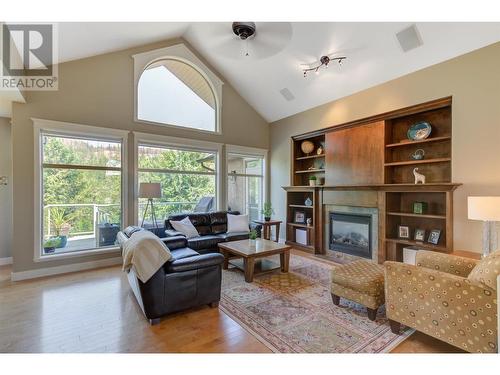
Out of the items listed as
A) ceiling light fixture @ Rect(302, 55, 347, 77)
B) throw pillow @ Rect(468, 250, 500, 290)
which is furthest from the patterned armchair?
ceiling light fixture @ Rect(302, 55, 347, 77)

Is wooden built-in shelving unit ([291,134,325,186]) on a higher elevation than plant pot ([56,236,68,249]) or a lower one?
higher

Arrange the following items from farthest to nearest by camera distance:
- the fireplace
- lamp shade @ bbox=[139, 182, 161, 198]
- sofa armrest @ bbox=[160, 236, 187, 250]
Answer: the fireplace
lamp shade @ bbox=[139, 182, 161, 198]
sofa armrest @ bbox=[160, 236, 187, 250]

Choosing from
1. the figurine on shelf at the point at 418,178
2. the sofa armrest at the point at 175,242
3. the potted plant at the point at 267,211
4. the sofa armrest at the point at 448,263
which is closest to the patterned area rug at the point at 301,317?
the sofa armrest at the point at 448,263

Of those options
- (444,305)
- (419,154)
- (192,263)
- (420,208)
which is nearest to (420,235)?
(420,208)

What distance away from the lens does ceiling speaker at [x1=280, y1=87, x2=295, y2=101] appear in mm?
5461

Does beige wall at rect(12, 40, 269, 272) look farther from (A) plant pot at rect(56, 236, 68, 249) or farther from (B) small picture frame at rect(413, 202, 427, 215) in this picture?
(B) small picture frame at rect(413, 202, 427, 215)

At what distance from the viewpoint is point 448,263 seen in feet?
8.49

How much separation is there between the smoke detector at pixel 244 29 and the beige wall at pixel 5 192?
180 inches

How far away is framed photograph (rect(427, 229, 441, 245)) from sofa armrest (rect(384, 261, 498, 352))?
6.96ft

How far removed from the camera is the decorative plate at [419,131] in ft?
13.1

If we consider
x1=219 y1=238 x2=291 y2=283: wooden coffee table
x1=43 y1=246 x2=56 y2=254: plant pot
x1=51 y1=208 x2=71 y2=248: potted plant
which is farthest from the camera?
x1=51 y1=208 x2=71 y2=248: potted plant

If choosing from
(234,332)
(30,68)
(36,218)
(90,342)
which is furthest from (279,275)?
(30,68)

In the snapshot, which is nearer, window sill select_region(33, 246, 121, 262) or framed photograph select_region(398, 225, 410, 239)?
window sill select_region(33, 246, 121, 262)

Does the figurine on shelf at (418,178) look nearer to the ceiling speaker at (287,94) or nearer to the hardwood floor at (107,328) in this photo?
the hardwood floor at (107,328)
